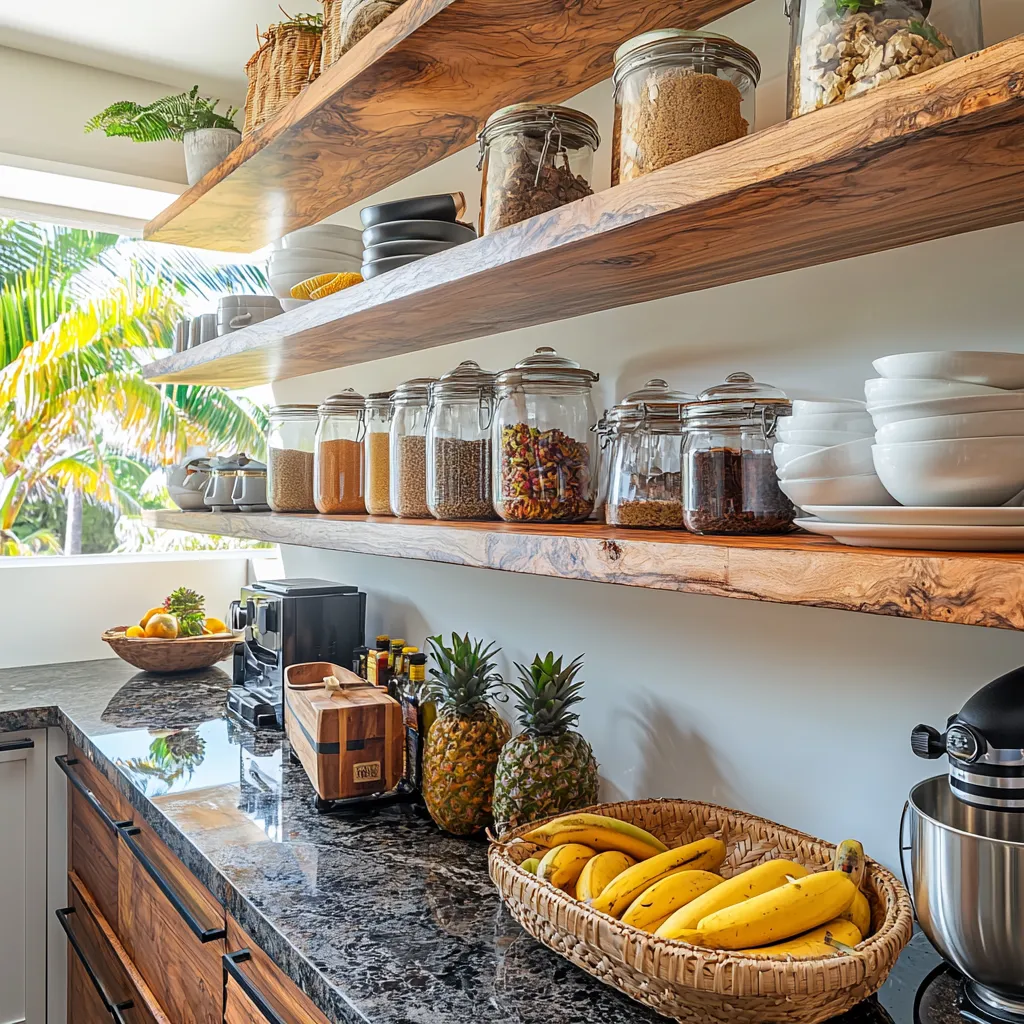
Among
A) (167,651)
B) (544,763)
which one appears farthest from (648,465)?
(167,651)

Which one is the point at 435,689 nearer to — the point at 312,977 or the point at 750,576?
the point at 312,977

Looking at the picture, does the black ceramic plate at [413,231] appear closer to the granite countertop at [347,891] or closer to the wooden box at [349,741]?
the wooden box at [349,741]

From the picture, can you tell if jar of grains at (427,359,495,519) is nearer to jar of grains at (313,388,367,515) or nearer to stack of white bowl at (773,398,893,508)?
jar of grains at (313,388,367,515)

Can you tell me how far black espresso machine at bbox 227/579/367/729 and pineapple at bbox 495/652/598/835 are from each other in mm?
859

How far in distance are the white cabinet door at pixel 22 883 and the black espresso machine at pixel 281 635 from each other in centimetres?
52

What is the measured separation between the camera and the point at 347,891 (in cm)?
124

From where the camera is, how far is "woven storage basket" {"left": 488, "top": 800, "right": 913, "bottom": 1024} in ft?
2.67

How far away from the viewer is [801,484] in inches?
33.6

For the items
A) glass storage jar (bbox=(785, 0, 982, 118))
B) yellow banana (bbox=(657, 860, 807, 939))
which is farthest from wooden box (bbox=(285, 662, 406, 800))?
glass storage jar (bbox=(785, 0, 982, 118))

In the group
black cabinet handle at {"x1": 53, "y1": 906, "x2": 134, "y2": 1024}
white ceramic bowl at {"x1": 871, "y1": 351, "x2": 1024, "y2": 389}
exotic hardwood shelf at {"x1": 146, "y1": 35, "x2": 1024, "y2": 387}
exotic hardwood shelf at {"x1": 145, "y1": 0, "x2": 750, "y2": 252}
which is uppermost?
exotic hardwood shelf at {"x1": 145, "y1": 0, "x2": 750, "y2": 252}

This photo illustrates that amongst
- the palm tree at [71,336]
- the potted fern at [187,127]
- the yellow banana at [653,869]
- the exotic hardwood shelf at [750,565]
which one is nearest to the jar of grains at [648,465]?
the exotic hardwood shelf at [750,565]

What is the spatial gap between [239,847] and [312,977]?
1.28 feet

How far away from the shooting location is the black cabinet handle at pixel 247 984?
1163 millimetres

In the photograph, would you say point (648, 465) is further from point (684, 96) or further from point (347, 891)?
point (347, 891)
